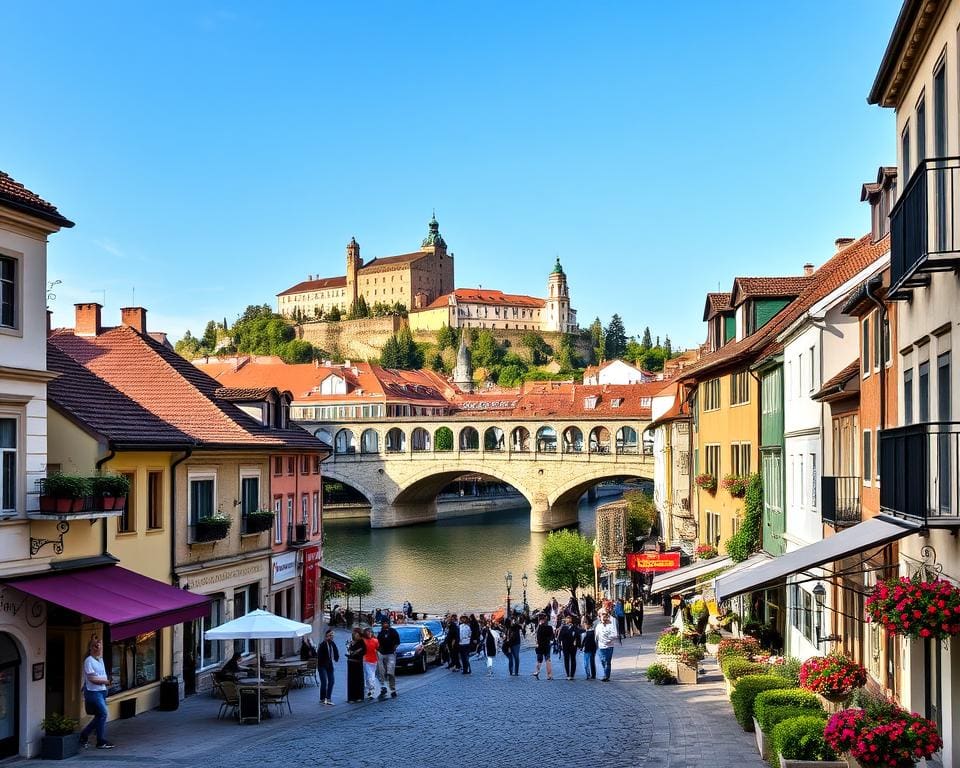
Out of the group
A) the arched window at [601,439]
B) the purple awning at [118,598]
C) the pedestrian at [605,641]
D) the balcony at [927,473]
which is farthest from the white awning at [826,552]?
the arched window at [601,439]

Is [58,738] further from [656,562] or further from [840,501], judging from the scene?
[656,562]

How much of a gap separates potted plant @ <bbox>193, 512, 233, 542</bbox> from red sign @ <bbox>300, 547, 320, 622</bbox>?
7.69 metres

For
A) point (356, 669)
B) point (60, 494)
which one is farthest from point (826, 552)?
point (356, 669)

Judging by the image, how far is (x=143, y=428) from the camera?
77.9 ft

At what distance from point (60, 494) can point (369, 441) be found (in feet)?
292

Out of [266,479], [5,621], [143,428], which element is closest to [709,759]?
[5,621]

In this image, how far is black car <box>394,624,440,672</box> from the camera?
93.4 feet

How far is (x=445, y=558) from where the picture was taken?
7600cm

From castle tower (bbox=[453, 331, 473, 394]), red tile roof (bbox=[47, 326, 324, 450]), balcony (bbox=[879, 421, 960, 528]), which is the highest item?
castle tower (bbox=[453, 331, 473, 394])

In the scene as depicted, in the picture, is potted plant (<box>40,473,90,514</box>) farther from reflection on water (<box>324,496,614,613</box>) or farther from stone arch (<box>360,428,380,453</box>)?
stone arch (<box>360,428,380,453</box>)

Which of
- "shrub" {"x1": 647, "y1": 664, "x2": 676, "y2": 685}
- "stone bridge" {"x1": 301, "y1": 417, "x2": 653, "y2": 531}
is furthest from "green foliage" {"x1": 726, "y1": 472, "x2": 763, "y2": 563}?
"stone bridge" {"x1": 301, "y1": 417, "x2": 653, "y2": 531}

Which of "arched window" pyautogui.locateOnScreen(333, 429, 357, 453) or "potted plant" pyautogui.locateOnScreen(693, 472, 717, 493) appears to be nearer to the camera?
"potted plant" pyautogui.locateOnScreen(693, 472, 717, 493)

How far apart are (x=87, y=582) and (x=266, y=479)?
1190cm

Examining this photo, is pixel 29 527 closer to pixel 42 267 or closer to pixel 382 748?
pixel 42 267
